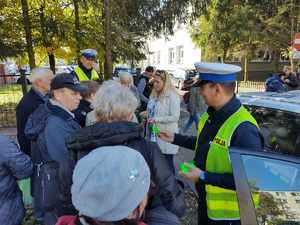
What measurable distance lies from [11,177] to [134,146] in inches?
47.4

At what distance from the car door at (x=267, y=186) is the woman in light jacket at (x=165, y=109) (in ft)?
8.92

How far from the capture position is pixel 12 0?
1210cm

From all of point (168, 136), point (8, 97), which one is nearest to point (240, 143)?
point (168, 136)

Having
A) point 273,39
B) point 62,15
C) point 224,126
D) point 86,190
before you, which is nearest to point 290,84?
point 62,15

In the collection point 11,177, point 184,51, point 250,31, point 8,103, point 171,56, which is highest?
point 250,31

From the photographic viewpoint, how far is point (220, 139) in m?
2.46

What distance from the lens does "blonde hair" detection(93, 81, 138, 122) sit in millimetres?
2205

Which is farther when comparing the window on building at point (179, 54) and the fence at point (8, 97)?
the window on building at point (179, 54)

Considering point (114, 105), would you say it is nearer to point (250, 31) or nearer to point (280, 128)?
point (280, 128)

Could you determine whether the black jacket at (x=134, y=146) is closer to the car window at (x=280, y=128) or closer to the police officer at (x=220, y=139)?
the police officer at (x=220, y=139)

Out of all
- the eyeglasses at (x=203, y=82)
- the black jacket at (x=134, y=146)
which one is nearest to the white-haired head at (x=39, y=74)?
the eyeglasses at (x=203, y=82)

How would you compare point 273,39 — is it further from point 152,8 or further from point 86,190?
point 86,190

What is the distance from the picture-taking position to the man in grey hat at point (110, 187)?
3.96 ft

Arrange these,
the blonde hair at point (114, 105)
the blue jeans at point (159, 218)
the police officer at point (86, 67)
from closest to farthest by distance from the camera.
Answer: the blue jeans at point (159, 218)
the blonde hair at point (114, 105)
the police officer at point (86, 67)
